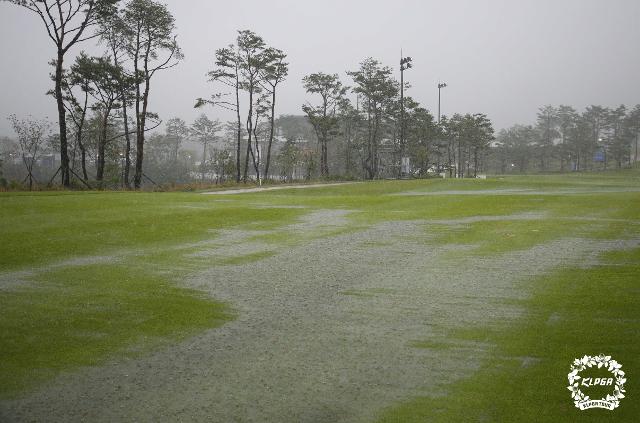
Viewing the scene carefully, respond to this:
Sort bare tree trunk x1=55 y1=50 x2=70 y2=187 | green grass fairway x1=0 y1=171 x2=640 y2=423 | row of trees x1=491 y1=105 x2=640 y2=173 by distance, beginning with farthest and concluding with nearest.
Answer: row of trees x1=491 y1=105 x2=640 y2=173 < bare tree trunk x1=55 y1=50 x2=70 y2=187 < green grass fairway x1=0 y1=171 x2=640 y2=423

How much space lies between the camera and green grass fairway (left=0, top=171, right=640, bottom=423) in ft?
15.8

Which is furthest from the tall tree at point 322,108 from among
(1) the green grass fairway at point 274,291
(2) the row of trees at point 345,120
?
(1) the green grass fairway at point 274,291

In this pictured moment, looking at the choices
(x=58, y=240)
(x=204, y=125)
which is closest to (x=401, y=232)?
(x=58, y=240)

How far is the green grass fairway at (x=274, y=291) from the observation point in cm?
481

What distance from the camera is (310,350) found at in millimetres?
5750

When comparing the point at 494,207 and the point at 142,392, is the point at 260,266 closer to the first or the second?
the point at 142,392

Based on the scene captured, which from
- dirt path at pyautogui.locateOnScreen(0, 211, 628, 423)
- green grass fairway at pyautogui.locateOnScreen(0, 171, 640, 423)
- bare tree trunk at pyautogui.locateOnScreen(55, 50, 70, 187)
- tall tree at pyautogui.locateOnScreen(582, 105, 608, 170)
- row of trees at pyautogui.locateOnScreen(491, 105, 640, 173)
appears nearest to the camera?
dirt path at pyautogui.locateOnScreen(0, 211, 628, 423)

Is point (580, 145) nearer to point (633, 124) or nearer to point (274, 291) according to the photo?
point (633, 124)

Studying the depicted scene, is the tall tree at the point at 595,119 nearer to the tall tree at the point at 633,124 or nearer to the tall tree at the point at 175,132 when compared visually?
the tall tree at the point at 633,124

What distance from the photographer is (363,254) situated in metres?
10.9

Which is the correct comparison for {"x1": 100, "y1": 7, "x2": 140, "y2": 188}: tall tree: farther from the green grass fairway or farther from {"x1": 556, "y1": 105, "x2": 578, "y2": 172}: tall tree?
{"x1": 556, "y1": 105, "x2": 578, "y2": 172}: tall tree

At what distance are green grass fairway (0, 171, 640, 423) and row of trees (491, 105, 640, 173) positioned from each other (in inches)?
3704

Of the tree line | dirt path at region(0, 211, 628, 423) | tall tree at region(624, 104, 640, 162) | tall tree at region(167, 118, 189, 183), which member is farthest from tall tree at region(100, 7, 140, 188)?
tall tree at region(624, 104, 640, 162)

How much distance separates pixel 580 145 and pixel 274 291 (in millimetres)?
104880
